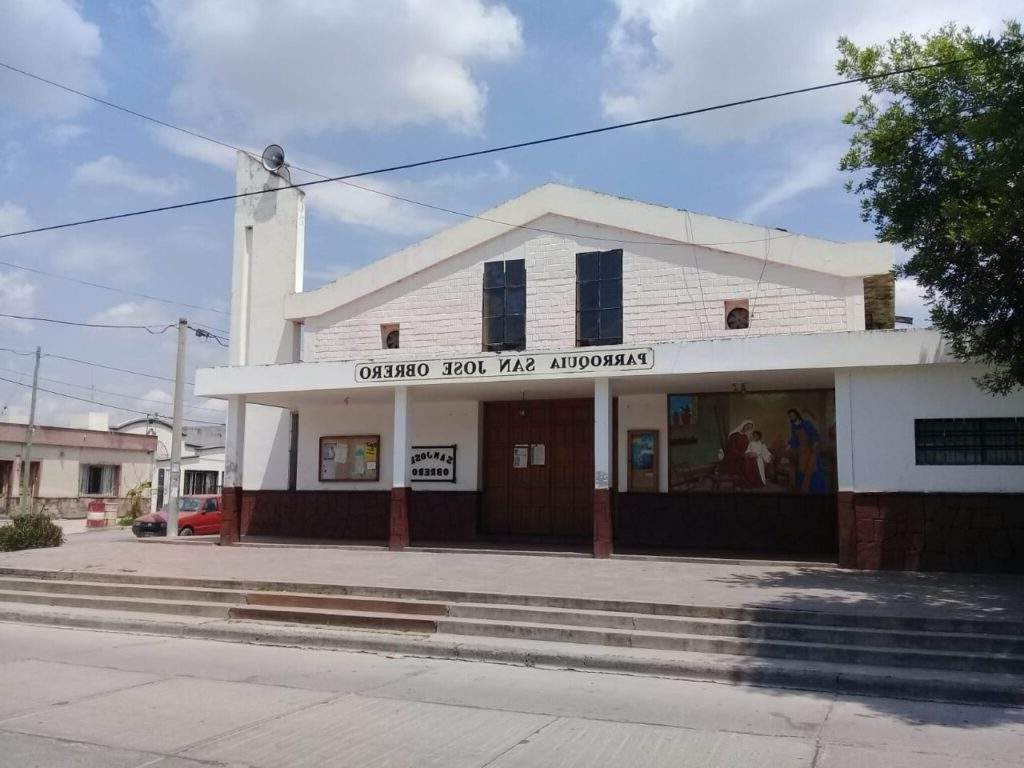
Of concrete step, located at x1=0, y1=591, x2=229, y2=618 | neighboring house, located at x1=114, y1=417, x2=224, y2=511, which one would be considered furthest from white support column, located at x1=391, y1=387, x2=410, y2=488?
neighboring house, located at x1=114, y1=417, x2=224, y2=511

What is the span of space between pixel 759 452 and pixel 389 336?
8.18 meters

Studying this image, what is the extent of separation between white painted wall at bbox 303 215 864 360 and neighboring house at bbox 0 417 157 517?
2645 centimetres

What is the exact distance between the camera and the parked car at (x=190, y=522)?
27.0m

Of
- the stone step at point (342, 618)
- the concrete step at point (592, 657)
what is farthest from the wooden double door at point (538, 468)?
the concrete step at point (592, 657)

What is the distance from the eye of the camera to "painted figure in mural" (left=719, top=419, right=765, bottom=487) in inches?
653

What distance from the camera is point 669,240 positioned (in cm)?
1691

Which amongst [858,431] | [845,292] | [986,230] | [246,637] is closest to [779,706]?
[986,230]

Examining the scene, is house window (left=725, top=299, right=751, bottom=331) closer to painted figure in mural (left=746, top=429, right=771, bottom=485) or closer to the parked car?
painted figure in mural (left=746, top=429, right=771, bottom=485)

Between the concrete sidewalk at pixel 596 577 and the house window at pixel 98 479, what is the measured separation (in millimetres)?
27835

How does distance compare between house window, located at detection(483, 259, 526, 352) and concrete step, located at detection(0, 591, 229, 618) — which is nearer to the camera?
concrete step, located at detection(0, 591, 229, 618)

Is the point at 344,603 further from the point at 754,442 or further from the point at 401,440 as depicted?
the point at 754,442

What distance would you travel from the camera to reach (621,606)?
10383 millimetres

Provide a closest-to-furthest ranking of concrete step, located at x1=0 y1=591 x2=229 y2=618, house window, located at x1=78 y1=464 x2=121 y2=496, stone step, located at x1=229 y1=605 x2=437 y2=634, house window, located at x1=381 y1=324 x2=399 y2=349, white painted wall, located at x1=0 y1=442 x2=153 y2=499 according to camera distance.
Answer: stone step, located at x1=229 y1=605 x2=437 y2=634 < concrete step, located at x1=0 y1=591 x2=229 y2=618 < house window, located at x1=381 y1=324 x2=399 y2=349 < white painted wall, located at x1=0 y1=442 x2=153 y2=499 < house window, located at x1=78 y1=464 x2=121 y2=496

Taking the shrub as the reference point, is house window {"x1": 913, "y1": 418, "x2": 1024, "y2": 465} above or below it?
above
